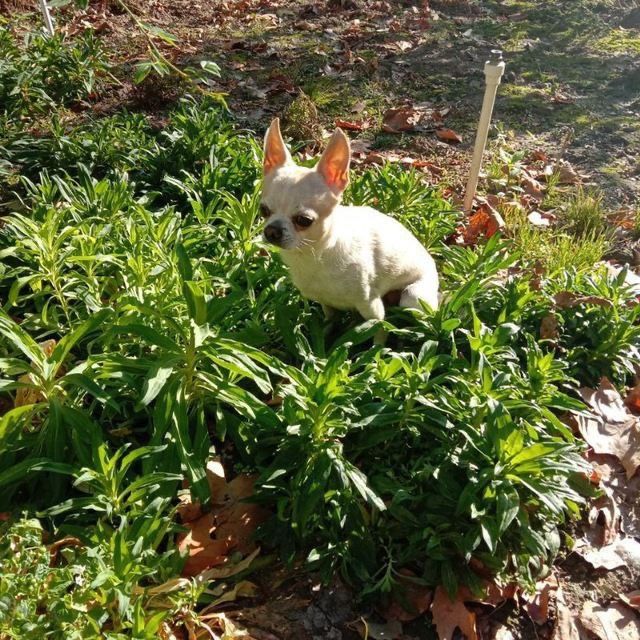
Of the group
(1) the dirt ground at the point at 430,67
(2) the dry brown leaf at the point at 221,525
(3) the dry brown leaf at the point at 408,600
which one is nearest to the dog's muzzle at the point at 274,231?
(2) the dry brown leaf at the point at 221,525

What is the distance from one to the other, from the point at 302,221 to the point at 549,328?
164cm

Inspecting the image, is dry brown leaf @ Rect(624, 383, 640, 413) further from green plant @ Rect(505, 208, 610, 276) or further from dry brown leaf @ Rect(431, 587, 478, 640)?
dry brown leaf @ Rect(431, 587, 478, 640)

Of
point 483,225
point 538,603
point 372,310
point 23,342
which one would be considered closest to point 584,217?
point 483,225

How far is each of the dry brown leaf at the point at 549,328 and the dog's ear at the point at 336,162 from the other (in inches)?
58.6

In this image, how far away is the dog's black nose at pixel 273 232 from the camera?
247 cm

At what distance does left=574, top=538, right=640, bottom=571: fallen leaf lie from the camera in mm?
2557

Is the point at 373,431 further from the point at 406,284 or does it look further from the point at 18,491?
the point at 18,491

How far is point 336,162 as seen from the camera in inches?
100.0

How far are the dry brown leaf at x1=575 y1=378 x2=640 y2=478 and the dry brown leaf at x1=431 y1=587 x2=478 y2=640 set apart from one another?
118 centimetres

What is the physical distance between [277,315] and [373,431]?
2.69ft

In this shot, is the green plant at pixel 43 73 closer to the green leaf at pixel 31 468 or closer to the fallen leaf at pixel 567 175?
the green leaf at pixel 31 468

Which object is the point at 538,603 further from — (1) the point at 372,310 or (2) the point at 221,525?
(1) the point at 372,310

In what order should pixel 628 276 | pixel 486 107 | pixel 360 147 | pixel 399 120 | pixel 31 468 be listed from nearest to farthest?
pixel 31 468
pixel 486 107
pixel 628 276
pixel 360 147
pixel 399 120

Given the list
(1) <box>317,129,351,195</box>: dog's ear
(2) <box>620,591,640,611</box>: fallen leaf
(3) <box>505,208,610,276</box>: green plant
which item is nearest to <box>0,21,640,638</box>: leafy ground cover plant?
(2) <box>620,591,640,611</box>: fallen leaf
